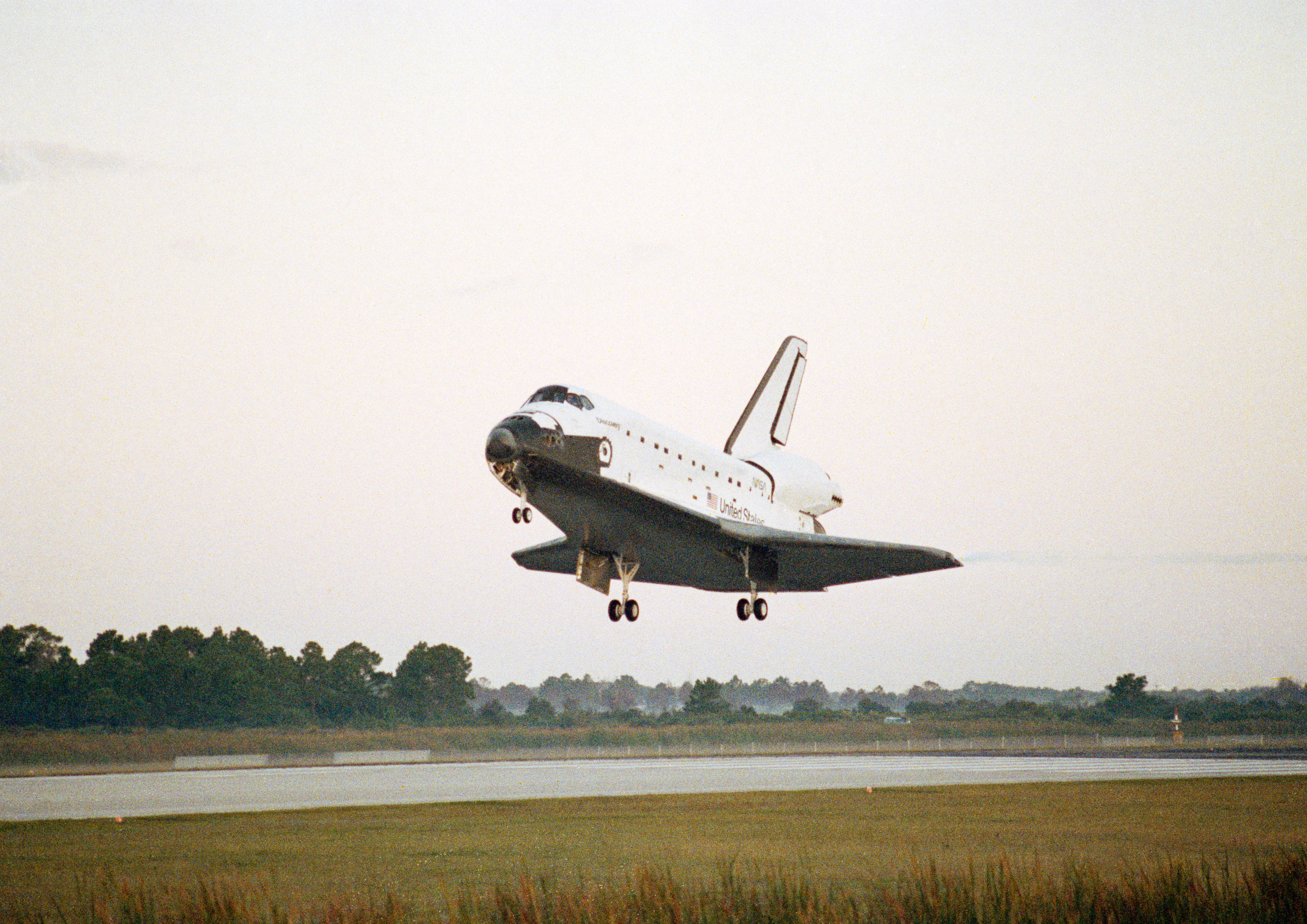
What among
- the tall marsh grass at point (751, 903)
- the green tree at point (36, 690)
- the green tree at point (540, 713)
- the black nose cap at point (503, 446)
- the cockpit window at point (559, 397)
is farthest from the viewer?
the green tree at point (540, 713)

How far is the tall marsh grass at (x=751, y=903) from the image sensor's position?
21.2 meters

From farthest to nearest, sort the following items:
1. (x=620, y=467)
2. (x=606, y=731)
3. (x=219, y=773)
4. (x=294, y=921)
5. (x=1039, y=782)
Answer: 1. (x=606, y=731)
2. (x=219, y=773)
3. (x=1039, y=782)
4. (x=620, y=467)
5. (x=294, y=921)

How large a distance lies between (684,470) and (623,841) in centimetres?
871

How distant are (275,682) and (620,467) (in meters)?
78.9

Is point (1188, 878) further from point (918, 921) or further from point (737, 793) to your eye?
point (737, 793)

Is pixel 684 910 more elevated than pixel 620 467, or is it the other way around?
pixel 620 467

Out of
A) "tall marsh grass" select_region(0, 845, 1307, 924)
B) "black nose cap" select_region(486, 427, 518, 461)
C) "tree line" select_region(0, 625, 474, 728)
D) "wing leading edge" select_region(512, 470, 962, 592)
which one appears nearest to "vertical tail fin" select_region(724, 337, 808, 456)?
"wing leading edge" select_region(512, 470, 962, 592)

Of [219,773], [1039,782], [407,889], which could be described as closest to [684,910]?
[407,889]

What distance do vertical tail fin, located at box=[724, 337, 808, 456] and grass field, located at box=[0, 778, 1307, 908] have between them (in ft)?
35.9

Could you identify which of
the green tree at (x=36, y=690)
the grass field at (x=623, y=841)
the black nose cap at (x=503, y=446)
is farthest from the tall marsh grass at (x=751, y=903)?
the green tree at (x=36, y=690)

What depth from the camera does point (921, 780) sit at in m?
45.2

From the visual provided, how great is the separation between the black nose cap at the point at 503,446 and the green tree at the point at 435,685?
3199 inches

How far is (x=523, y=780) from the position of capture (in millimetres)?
49250

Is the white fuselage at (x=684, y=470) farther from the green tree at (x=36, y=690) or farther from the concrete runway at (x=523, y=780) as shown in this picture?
the green tree at (x=36, y=690)
